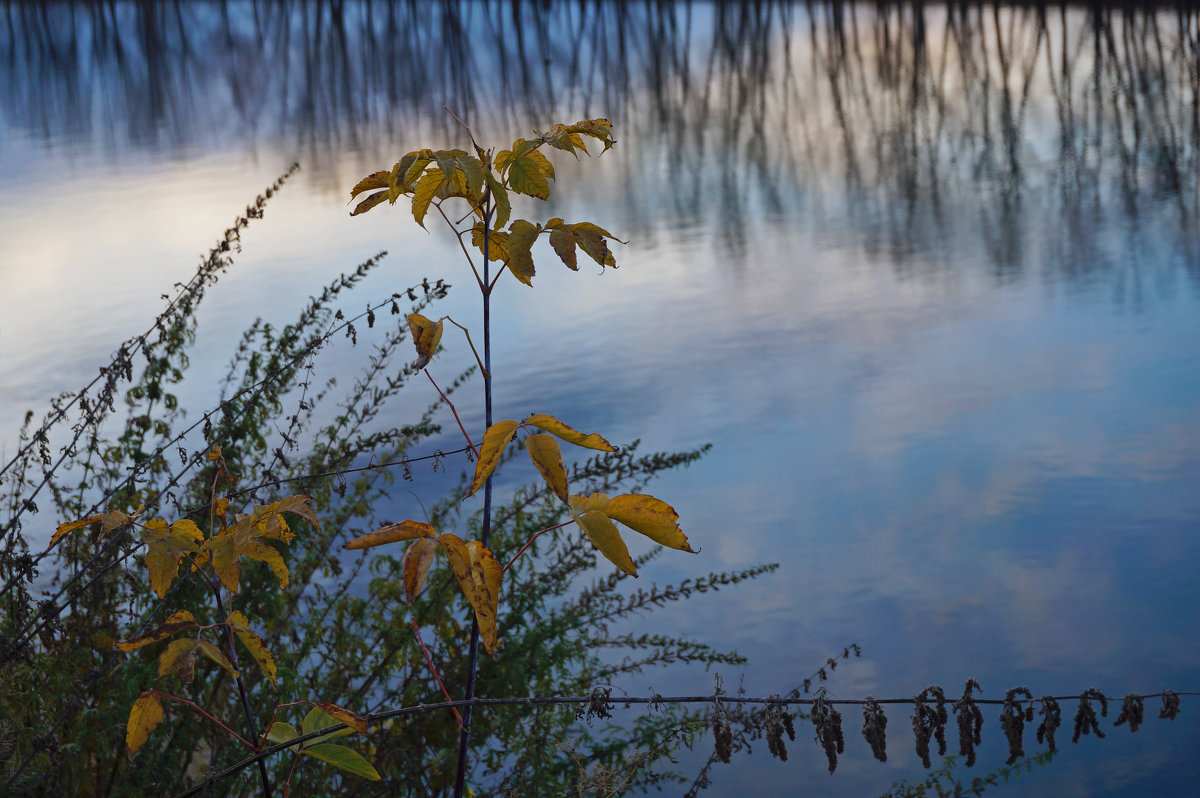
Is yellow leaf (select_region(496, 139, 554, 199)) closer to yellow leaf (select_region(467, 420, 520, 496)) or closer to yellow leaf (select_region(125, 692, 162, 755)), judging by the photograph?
yellow leaf (select_region(467, 420, 520, 496))

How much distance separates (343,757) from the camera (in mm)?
1251

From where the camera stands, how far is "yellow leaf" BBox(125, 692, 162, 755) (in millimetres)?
1281

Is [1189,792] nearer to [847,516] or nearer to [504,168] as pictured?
[847,516]

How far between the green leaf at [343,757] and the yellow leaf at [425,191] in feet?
1.90

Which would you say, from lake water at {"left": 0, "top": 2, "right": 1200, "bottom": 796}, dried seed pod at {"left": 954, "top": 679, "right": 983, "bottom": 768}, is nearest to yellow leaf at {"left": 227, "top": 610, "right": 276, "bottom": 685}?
dried seed pod at {"left": 954, "top": 679, "right": 983, "bottom": 768}

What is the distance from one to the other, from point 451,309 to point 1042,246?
3266mm

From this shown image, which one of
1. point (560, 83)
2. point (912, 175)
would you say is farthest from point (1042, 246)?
point (560, 83)

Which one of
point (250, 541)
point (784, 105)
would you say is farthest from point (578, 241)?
point (784, 105)

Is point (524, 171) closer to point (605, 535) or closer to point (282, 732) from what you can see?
point (605, 535)

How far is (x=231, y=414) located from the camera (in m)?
2.04

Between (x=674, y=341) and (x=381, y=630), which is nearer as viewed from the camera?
(x=381, y=630)

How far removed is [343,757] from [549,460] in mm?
399

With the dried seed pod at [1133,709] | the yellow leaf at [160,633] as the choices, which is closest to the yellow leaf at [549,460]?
the yellow leaf at [160,633]

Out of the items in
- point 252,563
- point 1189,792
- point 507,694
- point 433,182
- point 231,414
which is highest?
point 433,182
